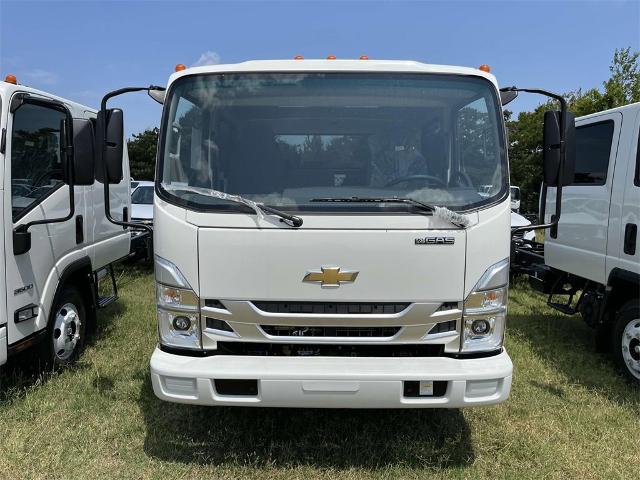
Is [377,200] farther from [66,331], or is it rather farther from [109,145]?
[66,331]

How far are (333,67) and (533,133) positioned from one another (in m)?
23.2

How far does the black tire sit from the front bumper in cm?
199

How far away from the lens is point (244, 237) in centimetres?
297

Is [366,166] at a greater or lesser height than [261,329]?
greater

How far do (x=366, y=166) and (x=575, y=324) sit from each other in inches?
201

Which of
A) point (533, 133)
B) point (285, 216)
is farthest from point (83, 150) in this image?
point (533, 133)

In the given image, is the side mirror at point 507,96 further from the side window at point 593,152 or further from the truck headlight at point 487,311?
the side window at point 593,152

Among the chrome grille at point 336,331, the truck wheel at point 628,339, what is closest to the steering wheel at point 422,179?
the chrome grille at point 336,331

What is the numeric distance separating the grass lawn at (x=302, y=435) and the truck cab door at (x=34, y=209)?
2.38 ft

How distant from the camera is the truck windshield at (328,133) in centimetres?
315

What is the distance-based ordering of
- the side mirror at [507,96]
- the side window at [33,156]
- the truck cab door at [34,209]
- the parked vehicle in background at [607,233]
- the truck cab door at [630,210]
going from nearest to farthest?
the side mirror at [507,96]
the truck cab door at [34,209]
the side window at [33,156]
the truck cab door at [630,210]
the parked vehicle in background at [607,233]

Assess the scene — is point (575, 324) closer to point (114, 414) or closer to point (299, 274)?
point (299, 274)

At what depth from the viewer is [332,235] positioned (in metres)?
2.95

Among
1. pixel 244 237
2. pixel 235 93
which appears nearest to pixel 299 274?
pixel 244 237
